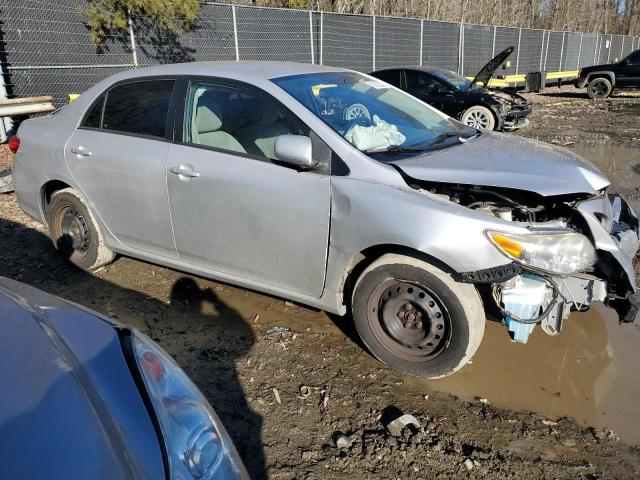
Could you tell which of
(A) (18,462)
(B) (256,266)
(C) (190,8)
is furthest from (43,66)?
(A) (18,462)

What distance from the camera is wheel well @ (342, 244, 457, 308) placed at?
2.91 meters

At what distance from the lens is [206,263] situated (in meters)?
3.69

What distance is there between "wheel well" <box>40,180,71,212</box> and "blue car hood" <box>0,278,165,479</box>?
289cm

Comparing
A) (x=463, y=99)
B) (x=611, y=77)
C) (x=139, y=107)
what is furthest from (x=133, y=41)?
A: (x=611, y=77)

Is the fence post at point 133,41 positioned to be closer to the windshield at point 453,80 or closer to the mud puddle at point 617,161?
the windshield at point 453,80

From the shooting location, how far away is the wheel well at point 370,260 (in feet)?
9.55

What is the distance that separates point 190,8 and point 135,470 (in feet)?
41.5

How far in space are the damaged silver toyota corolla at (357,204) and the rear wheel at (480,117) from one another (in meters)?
7.94

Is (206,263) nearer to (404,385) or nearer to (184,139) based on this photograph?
(184,139)

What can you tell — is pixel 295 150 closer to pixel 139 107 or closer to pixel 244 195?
pixel 244 195

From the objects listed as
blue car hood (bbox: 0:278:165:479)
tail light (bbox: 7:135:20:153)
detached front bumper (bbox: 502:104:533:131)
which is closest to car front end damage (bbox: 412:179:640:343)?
blue car hood (bbox: 0:278:165:479)

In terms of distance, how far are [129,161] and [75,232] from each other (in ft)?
3.78

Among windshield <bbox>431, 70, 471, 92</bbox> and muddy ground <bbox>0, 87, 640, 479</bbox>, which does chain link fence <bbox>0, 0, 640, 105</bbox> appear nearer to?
windshield <bbox>431, 70, 471, 92</bbox>

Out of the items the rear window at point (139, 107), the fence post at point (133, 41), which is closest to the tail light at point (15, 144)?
the rear window at point (139, 107)
